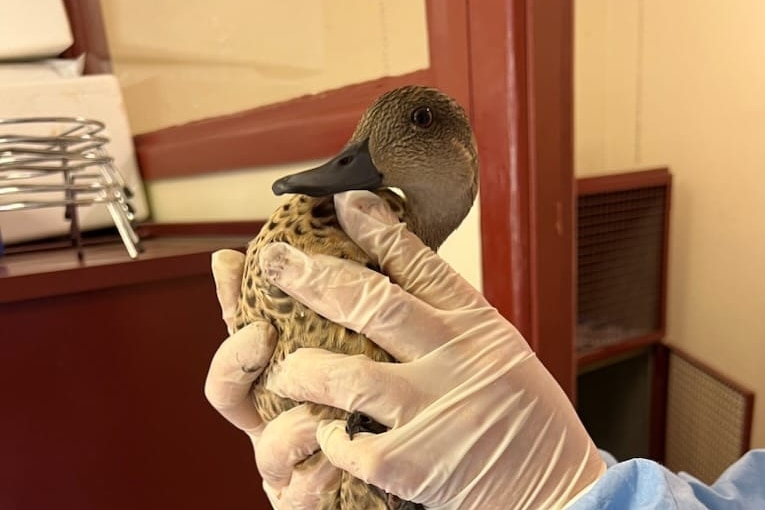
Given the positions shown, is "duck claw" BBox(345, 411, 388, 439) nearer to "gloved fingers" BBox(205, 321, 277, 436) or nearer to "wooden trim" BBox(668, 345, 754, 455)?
"gloved fingers" BBox(205, 321, 277, 436)

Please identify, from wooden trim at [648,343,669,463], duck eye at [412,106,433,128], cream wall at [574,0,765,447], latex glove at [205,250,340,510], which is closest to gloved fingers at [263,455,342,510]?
latex glove at [205,250,340,510]

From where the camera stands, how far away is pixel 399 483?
1.32ft

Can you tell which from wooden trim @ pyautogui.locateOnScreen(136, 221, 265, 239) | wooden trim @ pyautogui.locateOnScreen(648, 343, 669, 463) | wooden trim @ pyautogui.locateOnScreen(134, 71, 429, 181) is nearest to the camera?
wooden trim @ pyautogui.locateOnScreen(134, 71, 429, 181)

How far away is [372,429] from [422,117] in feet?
0.71

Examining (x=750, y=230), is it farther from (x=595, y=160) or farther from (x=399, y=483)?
(x=399, y=483)

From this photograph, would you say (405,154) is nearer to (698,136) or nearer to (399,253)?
(399,253)

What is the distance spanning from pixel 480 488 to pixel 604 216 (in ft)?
3.92

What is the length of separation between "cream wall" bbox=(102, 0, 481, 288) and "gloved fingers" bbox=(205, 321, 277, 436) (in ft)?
1.00

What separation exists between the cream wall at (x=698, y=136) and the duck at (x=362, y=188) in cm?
127

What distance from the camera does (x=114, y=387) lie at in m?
0.72

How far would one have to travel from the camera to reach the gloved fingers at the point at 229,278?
484 millimetres

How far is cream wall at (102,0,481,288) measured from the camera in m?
0.76

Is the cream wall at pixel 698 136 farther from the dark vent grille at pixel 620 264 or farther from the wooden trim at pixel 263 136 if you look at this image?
the wooden trim at pixel 263 136

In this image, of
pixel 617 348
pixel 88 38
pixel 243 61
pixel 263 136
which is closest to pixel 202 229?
pixel 263 136
